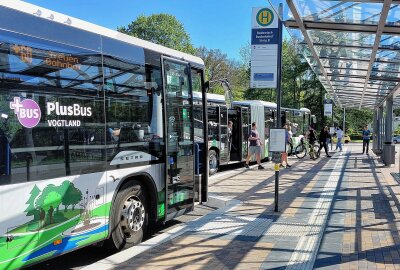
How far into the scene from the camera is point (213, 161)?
15.9 meters

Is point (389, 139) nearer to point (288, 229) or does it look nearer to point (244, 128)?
point (244, 128)

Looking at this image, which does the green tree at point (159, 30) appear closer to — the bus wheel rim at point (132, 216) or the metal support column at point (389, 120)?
the metal support column at point (389, 120)

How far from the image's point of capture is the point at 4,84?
13.8 ft

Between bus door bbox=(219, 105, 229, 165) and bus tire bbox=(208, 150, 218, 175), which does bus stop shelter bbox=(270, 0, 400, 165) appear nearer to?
bus door bbox=(219, 105, 229, 165)

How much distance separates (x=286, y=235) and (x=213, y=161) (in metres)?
9.12

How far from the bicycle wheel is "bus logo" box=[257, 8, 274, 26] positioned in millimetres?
15045

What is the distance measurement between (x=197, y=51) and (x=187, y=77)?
5138 centimetres

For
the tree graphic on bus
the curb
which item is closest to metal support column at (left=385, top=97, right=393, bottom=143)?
the curb

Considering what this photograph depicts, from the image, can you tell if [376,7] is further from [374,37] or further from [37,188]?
[37,188]

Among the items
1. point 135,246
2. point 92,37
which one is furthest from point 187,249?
point 92,37

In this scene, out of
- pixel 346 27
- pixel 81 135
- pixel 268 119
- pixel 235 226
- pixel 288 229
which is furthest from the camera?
pixel 268 119

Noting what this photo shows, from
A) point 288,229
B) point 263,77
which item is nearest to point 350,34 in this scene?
point 263,77

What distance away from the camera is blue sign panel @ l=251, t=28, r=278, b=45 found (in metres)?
8.43

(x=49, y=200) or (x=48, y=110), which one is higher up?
(x=48, y=110)
